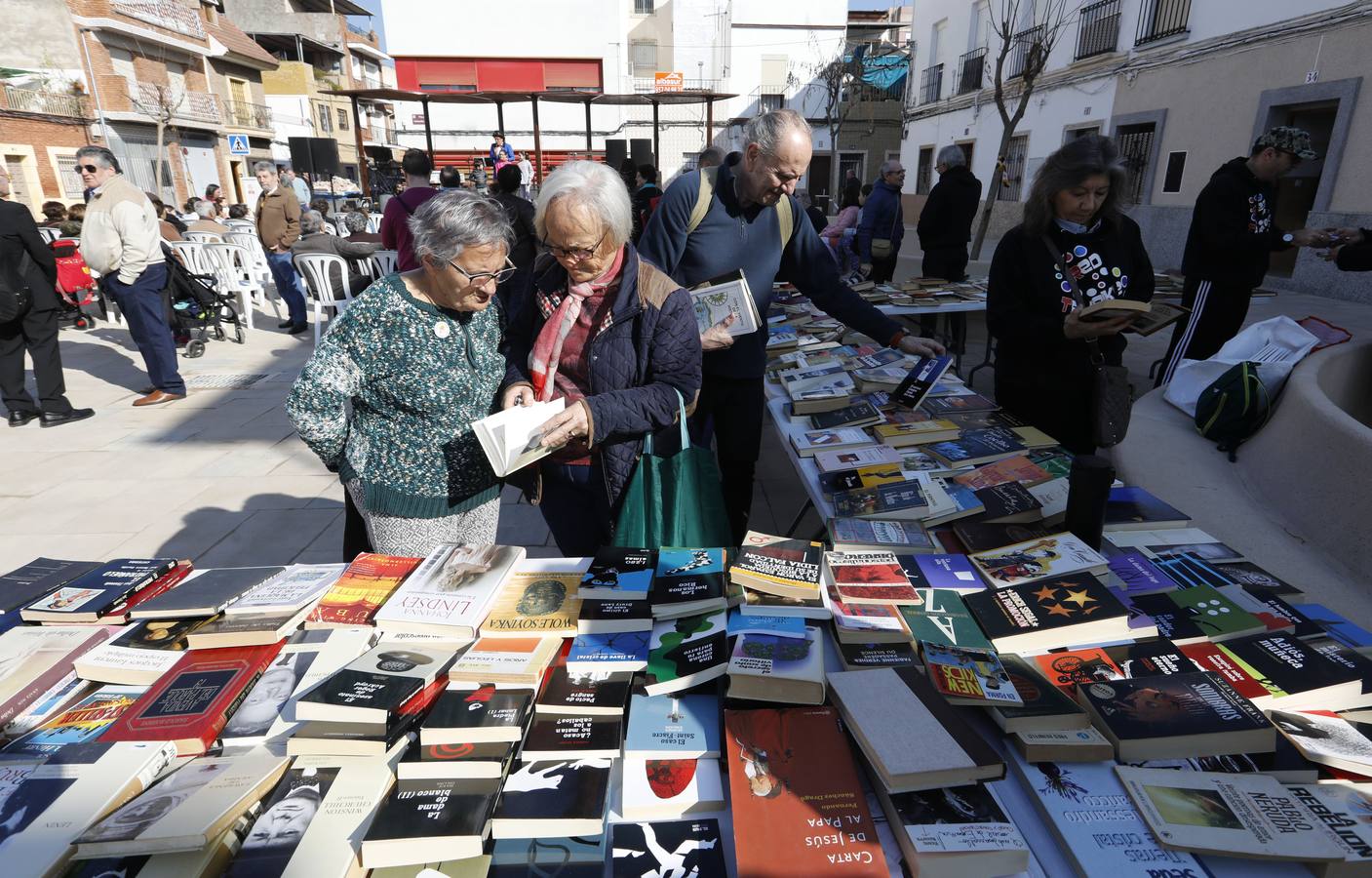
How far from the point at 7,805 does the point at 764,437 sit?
4352 mm

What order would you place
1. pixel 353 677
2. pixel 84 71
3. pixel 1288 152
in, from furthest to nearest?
pixel 84 71 < pixel 1288 152 < pixel 353 677

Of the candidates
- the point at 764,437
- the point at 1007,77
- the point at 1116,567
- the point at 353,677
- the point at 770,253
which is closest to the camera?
the point at 353,677

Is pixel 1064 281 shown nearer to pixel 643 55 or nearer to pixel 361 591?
pixel 361 591

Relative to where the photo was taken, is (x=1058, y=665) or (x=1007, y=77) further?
(x=1007, y=77)

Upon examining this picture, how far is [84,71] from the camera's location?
21.6 meters

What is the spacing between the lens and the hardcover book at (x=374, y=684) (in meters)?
1.07

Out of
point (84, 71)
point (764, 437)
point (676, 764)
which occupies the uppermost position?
point (84, 71)

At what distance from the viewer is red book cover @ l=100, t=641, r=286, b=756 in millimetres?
1103

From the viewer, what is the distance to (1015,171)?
15.1 metres

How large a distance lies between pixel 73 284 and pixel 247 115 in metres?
26.7

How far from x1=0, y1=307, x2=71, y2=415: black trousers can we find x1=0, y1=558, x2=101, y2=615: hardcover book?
4.36 m

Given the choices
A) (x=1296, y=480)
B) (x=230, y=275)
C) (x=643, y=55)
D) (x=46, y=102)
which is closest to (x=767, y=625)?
(x=1296, y=480)

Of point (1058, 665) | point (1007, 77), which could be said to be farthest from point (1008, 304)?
point (1007, 77)

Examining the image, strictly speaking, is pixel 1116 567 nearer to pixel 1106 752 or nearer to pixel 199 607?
pixel 1106 752
